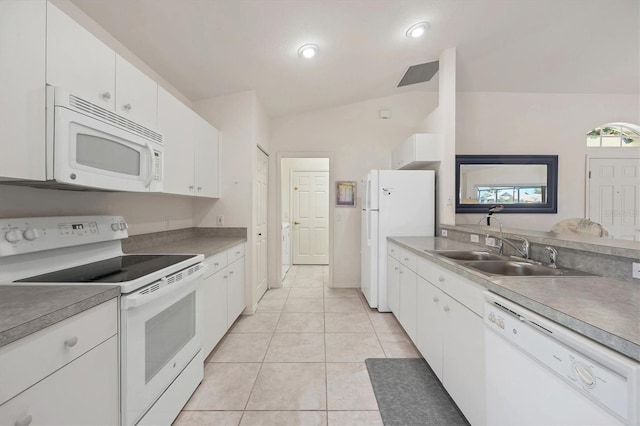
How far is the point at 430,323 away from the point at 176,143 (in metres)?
2.36

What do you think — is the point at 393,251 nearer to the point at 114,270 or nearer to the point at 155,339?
the point at 155,339

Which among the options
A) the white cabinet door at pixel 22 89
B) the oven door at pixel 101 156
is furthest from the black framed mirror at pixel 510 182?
the white cabinet door at pixel 22 89

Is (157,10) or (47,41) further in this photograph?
(157,10)

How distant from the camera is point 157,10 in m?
1.59

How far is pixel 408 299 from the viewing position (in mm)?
2188

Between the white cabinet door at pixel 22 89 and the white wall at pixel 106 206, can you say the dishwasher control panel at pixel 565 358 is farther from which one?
the white wall at pixel 106 206

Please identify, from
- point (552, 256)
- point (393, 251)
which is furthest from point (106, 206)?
point (552, 256)

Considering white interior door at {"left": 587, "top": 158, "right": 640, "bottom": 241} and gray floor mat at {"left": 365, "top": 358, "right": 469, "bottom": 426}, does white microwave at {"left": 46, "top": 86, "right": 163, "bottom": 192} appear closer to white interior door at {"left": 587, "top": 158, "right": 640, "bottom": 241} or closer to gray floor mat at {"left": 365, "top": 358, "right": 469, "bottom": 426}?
gray floor mat at {"left": 365, "top": 358, "right": 469, "bottom": 426}

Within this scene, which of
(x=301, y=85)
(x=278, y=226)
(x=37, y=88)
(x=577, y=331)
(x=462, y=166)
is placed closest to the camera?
(x=577, y=331)

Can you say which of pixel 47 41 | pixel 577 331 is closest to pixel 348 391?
pixel 577 331

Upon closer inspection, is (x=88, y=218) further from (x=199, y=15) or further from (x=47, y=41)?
(x=199, y=15)

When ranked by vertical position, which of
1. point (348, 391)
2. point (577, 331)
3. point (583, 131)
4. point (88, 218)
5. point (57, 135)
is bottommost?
point (348, 391)

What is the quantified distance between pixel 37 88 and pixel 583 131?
5766mm

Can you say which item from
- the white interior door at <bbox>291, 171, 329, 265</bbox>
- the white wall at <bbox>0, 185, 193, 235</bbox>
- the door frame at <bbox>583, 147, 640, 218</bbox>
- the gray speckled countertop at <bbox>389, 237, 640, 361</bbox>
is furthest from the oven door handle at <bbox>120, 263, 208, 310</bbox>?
the door frame at <bbox>583, 147, 640, 218</bbox>
